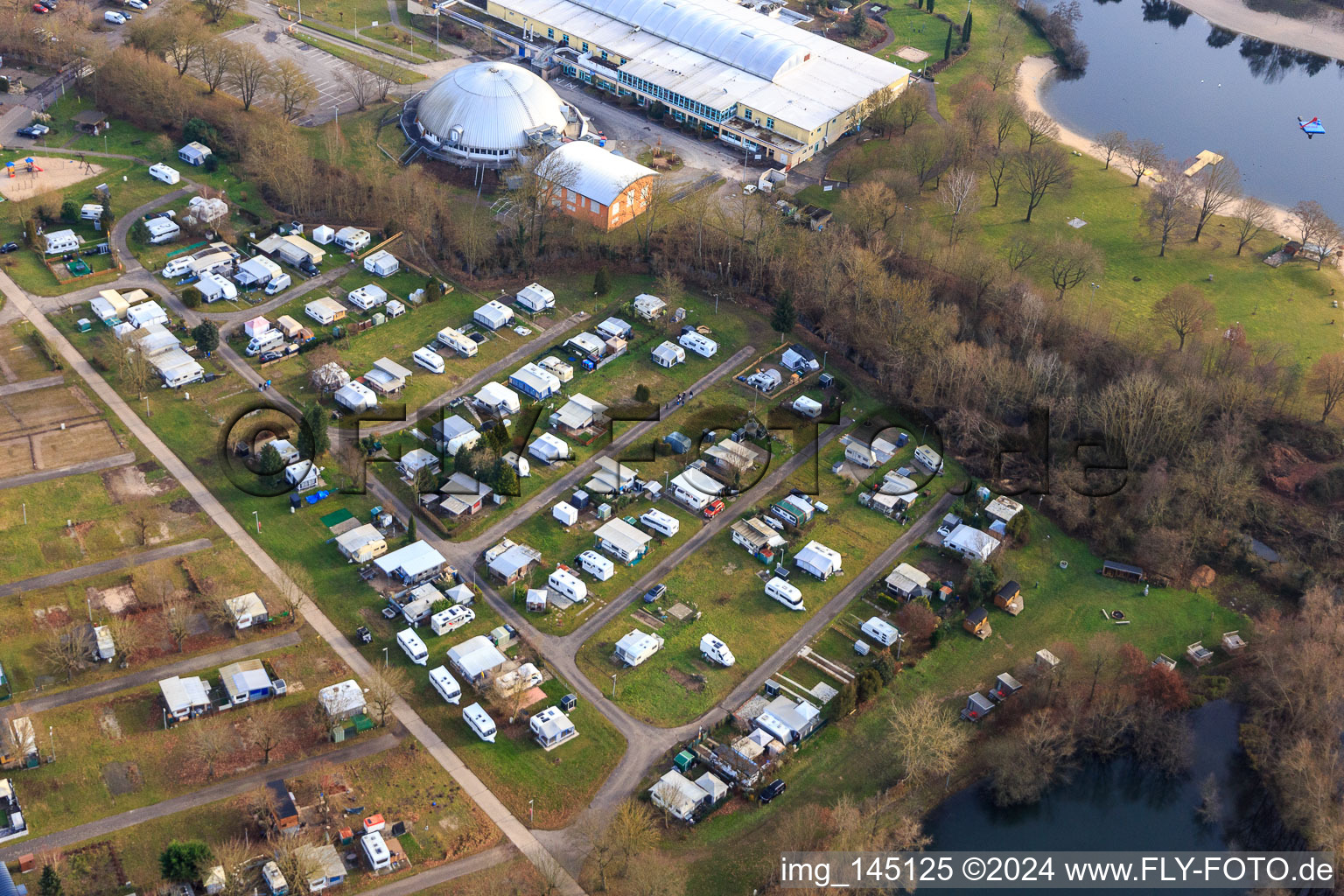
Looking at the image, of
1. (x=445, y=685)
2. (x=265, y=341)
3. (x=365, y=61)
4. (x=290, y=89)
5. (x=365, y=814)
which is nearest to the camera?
(x=365, y=814)

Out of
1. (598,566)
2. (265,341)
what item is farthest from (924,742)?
(265,341)

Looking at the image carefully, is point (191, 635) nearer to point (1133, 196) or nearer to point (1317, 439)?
point (1317, 439)

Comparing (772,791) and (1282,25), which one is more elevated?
(1282,25)

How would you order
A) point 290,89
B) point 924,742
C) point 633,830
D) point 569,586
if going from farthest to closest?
1. point 290,89
2. point 569,586
3. point 924,742
4. point 633,830

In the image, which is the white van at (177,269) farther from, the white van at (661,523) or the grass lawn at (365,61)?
the white van at (661,523)

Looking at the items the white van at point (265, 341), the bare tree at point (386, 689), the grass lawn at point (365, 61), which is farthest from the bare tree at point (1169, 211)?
the bare tree at point (386, 689)

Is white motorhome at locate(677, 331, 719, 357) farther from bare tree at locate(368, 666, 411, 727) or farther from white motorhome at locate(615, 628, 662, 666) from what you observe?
bare tree at locate(368, 666, 411, 727)

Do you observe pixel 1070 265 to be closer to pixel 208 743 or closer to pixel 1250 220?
pixel 1250 220
